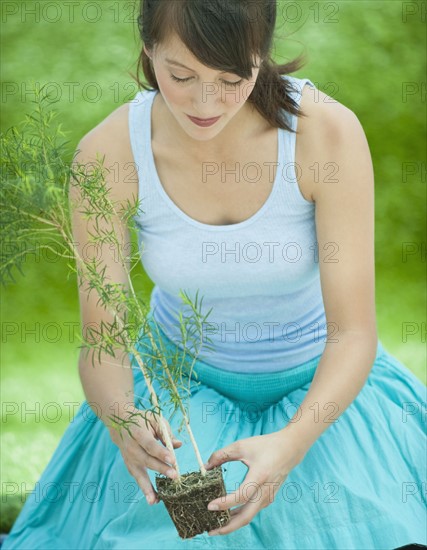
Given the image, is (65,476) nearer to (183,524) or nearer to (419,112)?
(183,524)

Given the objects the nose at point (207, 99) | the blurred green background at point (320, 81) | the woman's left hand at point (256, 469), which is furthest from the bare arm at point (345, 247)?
the blurred green background at point (320, 81)

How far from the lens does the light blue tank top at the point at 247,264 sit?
→ 4.61 feet

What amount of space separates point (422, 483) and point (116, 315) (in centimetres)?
52

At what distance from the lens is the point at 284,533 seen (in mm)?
1301

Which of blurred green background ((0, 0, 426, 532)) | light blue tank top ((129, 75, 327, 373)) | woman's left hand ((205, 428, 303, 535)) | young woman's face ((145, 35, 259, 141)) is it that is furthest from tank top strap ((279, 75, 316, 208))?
blurred green background ((0, 0, 426, 532))

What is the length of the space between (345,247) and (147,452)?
375 mm

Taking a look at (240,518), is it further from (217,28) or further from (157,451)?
(217,28)

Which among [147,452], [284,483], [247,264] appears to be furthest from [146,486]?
[247,264]

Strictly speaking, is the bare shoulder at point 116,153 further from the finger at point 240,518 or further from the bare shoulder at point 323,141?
the finger at point 240,518

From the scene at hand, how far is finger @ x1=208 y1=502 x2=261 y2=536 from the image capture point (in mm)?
1196

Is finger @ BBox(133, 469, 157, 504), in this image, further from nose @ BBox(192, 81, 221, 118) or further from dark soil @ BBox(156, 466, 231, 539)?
nose @ BBox(192, 81, 221, 118)

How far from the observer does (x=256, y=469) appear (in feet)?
4.01

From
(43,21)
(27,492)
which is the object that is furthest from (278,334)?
(43,21)

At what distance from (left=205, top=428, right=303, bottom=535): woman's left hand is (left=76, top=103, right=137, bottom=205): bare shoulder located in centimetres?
41
